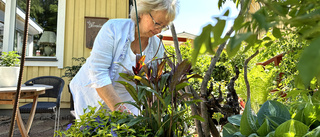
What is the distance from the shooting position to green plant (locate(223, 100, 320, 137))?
0.66 m

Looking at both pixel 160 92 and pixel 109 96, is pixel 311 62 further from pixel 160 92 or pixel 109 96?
pixel 109 96

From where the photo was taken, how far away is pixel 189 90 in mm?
1292

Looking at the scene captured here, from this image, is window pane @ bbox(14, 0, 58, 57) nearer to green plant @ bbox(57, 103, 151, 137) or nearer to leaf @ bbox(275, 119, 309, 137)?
green plant @ bbox(57, 103, 151, 137)

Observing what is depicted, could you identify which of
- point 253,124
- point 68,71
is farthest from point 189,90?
→ point 68,71

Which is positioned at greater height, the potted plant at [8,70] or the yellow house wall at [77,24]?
the yellow house wall at [77,24]

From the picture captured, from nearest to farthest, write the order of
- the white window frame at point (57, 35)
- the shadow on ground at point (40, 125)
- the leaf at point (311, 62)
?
the leaf at point (311, 62) < the shadow on ground at point (40, 125) < the white window frame at point (57, 35)

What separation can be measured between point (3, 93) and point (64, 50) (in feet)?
10.5

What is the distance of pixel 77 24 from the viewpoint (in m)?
6.15

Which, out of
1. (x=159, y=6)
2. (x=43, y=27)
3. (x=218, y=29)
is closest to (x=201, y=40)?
(x=218, y=29)

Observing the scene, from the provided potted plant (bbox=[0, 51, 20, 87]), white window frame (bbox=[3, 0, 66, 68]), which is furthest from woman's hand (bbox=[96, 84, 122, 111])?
white window frame (bbox=[3, 0, 66, 68])

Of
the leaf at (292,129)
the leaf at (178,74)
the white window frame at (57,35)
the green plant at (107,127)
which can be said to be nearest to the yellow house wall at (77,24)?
the white window frame at (57,35)

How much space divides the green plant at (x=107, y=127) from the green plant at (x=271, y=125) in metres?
0.32

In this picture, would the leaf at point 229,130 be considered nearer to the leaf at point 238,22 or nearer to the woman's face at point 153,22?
the leaf at point 238,22

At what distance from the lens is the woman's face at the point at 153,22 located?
1.65 metres
